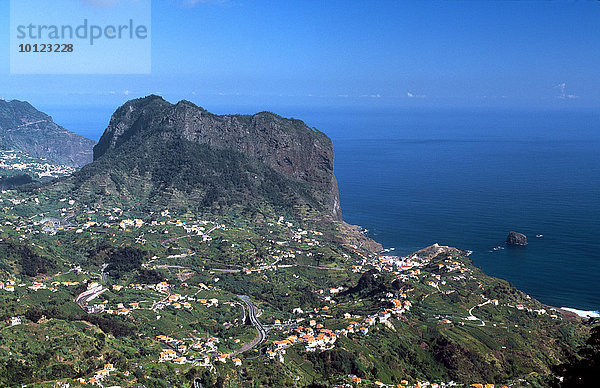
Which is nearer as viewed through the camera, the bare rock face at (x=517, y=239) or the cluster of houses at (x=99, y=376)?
the cluster of houses at (x=99, y=376)

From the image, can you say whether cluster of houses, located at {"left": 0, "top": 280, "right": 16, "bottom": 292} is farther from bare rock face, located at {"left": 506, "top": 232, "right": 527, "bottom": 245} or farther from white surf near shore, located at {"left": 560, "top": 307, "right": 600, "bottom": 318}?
bare rock face, located at {"left": 506, "top": 232, "right": 527, "bottom": 245}

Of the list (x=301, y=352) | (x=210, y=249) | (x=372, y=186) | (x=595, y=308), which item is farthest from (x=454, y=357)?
(x=372, y=186)

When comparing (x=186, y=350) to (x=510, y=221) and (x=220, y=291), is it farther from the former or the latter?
(x=510, y=221)

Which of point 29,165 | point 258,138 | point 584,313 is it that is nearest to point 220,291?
point 584,313

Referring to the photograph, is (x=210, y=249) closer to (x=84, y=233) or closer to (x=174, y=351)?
(x=84, y=233)

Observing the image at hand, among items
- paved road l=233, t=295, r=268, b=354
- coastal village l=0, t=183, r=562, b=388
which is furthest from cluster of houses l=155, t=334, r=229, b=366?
paved road l=233, t=295, r=268, b=354

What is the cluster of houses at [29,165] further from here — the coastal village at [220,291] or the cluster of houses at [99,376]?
the cluster of houses at [99,376]

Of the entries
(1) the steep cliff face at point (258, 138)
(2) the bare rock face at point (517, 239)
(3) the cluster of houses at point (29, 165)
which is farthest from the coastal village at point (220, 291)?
(3) the cluster of houses at point (29, 165)

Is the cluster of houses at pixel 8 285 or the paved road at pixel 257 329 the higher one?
the cluster of houses at pixel 8 285

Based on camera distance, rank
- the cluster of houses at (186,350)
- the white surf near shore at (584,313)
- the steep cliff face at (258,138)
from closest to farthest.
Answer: the cluster of houses at (186,350) → the white surf near shore at (584,313) → the steep cliff face at (258,138)

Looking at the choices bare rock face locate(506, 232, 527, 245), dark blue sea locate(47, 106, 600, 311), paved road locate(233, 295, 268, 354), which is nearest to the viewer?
paved road locate(233, 295, 268, 354)
